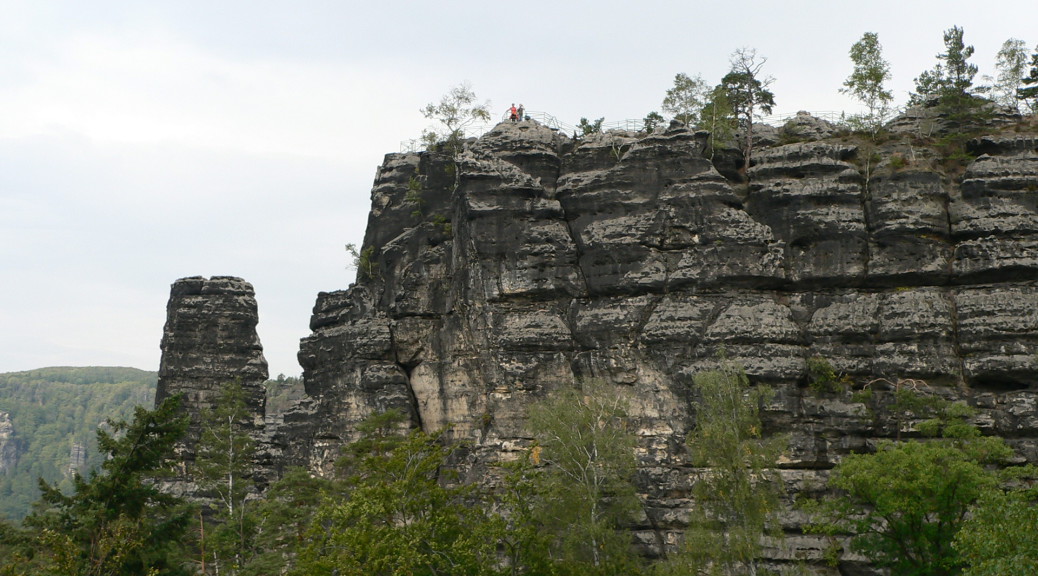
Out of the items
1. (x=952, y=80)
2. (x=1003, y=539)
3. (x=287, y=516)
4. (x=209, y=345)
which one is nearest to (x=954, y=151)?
(x=952, y=80)

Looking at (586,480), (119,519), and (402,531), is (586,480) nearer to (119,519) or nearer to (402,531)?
(402,531)

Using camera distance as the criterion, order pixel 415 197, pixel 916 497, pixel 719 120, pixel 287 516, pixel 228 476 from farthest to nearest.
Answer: pixel 228 476
pixel 415 197
pixel 719 120
pixel 287 516
pixel 916 497

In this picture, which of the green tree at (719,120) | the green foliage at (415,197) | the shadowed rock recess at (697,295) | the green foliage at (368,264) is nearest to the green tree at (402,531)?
the shadowed rock recess at (697,295)

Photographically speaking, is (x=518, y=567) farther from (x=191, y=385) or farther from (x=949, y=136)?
(x=191, y=385)

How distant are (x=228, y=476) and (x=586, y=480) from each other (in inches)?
1116

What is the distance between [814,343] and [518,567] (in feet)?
60.9

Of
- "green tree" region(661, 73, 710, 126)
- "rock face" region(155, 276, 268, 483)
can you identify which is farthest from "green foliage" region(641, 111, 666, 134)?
"rock face" region(155, 276, 268, 483)

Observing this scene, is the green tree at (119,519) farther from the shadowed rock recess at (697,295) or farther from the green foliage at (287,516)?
the shadowed rock recess at (697,295)

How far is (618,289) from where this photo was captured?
49.6 m

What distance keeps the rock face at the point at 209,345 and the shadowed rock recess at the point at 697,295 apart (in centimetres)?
1690

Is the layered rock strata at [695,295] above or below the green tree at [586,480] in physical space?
above

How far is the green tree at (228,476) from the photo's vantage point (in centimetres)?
4862

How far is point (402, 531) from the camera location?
111 ft

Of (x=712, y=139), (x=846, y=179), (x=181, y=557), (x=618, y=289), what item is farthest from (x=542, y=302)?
(x=181, y=557)
